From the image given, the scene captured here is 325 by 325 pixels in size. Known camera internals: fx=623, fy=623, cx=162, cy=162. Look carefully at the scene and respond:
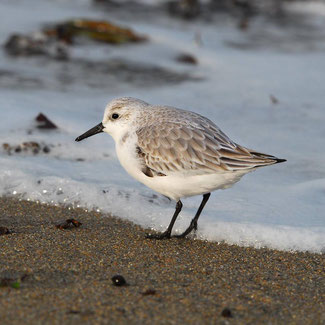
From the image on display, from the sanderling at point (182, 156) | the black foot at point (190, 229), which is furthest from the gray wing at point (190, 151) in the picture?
the black foot at point (190, 229)

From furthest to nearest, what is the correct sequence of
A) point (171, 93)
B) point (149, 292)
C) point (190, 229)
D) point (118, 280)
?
point (171, 93) < point (190, 229) < point (118, 280) < point (149, 292)

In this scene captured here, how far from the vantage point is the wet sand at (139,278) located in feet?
11.3

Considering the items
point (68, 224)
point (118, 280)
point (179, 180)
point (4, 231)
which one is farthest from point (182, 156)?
point (4, 231)

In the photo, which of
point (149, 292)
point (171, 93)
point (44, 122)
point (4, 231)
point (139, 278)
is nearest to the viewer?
point (149, 292)

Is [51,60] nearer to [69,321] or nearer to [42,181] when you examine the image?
[42,181]

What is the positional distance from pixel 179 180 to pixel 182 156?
187 mm

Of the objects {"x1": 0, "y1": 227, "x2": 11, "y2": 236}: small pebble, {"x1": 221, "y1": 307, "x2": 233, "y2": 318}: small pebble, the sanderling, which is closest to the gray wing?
the sanderling

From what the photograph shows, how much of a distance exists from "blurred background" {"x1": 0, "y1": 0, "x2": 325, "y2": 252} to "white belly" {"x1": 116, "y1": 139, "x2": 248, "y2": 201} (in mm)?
479

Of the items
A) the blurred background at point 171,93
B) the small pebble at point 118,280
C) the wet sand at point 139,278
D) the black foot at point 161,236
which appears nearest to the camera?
the wet sand at point 139,278

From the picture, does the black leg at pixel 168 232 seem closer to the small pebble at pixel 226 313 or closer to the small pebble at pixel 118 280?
the small pebble at pixel 118 280

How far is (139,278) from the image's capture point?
3.99 metres

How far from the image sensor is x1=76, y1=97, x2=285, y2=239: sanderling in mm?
4656

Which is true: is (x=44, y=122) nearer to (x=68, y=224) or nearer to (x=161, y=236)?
(x=68, y=224)

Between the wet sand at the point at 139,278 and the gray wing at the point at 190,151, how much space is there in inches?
24.2
